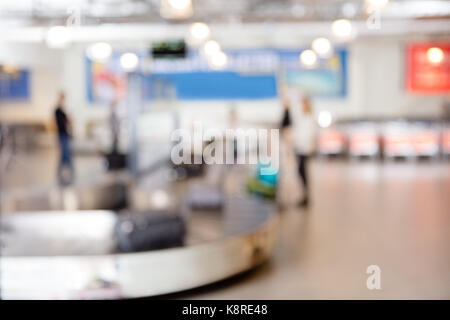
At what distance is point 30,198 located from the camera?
349 inches

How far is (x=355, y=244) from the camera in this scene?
6414mm

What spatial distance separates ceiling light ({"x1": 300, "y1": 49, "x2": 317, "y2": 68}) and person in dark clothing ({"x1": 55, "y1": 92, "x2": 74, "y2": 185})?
9.27 metres

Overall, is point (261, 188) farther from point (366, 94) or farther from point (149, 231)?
point (366, 94)

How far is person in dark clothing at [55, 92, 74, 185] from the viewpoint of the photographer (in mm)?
10613

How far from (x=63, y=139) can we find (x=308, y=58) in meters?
10.4

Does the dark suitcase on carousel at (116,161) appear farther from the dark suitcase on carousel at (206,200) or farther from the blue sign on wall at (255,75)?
the dark suitcase on carousel at (206,200)

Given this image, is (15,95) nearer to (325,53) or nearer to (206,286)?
(325,53)

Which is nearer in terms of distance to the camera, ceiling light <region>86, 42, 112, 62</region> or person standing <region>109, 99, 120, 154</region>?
person standing <region>109, 99, 120, 154</region>

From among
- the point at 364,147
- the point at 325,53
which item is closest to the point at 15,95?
the point at 325,53

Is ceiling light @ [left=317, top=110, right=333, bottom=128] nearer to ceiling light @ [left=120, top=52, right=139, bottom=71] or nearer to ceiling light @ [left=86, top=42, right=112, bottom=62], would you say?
ceiling light @ [left=120, top=52, right=139, bottom=71]

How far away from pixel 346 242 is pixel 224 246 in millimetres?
2111

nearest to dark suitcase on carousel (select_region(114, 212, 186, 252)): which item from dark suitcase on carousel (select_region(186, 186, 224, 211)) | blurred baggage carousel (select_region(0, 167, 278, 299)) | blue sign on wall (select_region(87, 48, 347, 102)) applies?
blurred baggage carousel (select_region(0, 167, 278, 299))

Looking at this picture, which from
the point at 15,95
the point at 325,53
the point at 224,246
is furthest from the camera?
the point at 15,95

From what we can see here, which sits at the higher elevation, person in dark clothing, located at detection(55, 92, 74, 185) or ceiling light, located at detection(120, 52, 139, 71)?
ceiling light, located at detection(120, 52, 139, 71)
